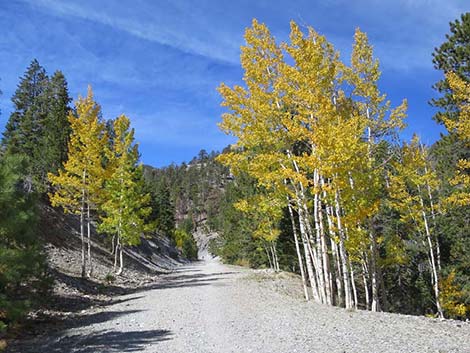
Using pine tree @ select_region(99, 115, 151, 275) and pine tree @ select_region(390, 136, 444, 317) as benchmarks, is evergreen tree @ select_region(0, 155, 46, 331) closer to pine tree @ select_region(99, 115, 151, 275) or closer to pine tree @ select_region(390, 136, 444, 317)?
pine tree @ select_region(99, 115, 151, 275)

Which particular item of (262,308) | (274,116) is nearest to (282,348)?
(262,308)

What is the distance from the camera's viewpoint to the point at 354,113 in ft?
43.5

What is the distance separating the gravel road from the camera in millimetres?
7348

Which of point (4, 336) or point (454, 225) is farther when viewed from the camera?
point (454, 225)

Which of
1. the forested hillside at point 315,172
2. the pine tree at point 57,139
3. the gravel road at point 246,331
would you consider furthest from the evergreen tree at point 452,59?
the pine tree at point 57,139

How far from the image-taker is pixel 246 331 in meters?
8.55

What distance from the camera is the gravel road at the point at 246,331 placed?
7.35m

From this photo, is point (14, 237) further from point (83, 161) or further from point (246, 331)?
point (83, 161)

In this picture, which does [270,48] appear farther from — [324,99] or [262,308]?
[262,308]

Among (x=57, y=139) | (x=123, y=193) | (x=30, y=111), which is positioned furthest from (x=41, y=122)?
(x=123, y=193)

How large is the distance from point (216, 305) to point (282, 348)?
5.47 m

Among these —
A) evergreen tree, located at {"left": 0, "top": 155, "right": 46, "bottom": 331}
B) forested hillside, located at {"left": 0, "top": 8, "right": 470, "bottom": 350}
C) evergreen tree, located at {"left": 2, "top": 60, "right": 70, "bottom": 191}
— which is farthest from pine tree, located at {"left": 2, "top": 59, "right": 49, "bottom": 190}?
evergreen tree, located at {"left": 0, "top": 155, "right": 46, "bottom": 331}

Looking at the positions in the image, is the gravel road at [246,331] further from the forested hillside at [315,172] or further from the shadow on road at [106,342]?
the forested hillside at [315,172]

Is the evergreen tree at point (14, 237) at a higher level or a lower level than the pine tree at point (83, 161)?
lower
